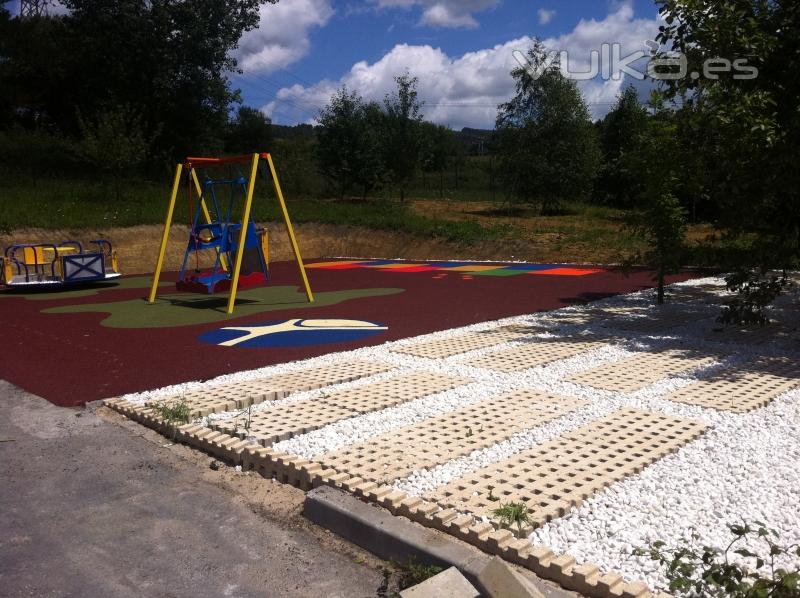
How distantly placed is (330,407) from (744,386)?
145 inches

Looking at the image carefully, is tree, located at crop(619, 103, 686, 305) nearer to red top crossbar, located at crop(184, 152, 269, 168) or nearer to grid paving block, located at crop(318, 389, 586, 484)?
grid paving block, located at crop(318, 389, 586, 484)

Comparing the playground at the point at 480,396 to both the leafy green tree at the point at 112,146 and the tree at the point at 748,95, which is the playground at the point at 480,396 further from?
the leafy green tree at the point at 112,146

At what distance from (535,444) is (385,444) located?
41.1 inches

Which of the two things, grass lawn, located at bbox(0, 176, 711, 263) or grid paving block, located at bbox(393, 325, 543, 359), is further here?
grass lawn, located at bbox(0, 176, 711, 263)

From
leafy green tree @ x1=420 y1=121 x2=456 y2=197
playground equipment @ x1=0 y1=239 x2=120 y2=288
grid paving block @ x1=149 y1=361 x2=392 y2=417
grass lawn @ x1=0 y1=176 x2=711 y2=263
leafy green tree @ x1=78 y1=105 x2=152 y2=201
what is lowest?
grid paving block @ x1=149 y1=361 x2=392 y2=417

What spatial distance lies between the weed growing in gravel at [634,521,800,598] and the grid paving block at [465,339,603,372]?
3738mm

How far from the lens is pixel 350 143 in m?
30.9

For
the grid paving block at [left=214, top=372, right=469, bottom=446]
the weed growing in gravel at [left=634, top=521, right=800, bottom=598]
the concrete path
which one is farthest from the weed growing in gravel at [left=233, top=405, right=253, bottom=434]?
the weed growing in gravel at [left=634, top=521, right=800, bottom=598]

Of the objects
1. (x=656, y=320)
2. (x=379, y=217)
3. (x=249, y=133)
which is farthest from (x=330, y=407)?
(x=249, y=133)

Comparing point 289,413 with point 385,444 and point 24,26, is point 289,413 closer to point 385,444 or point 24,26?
point 385,444

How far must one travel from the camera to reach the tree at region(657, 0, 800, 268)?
23.7 ft

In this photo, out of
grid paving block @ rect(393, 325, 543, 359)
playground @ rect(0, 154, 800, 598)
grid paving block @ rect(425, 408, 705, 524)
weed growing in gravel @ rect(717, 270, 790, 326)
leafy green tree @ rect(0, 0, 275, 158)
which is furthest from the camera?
leafy green tree @ rect(0, 0, 275, 158)

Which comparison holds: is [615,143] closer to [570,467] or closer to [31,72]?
[31,72]

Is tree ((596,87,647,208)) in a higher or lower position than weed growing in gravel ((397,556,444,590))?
higher
